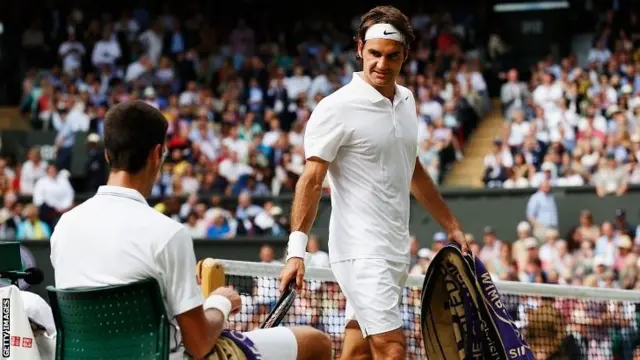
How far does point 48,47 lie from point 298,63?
537cm

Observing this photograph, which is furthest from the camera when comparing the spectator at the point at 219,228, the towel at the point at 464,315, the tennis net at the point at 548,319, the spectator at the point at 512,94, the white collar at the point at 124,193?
the spectator at the point at 512,94

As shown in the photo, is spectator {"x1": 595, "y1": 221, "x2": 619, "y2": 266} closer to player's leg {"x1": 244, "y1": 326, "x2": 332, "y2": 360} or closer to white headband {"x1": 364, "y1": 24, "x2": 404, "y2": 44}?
white headband {"x1": 364, "y1": 24, "x2": 404, "y2": 44}

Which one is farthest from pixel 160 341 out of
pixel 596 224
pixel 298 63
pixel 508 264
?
pixel 298 63

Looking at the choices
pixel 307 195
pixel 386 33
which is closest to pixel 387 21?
pixel 386 33

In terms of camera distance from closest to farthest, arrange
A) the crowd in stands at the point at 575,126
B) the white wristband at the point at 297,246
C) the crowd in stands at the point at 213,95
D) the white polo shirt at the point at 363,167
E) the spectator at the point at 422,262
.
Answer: the white wristband at the point at 297,246 → the white polo shirt at the point at 363,167 → the spectator at the point at 422,262 → the crowd in stands at the point at 575,126 → the crowd in stands at the point at 213,95

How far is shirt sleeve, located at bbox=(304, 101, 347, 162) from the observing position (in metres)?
5.77

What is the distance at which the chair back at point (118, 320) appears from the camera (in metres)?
4.40

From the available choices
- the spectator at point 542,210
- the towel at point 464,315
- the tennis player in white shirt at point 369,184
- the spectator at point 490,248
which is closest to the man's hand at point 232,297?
the tennis player in white shirt at point 369,184

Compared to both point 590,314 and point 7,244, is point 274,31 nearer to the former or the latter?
point 590,314

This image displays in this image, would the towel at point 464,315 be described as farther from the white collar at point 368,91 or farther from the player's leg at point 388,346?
the white collar at point 368,91

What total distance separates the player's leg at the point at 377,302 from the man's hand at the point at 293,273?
347 mm

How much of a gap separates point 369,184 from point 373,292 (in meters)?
0.50

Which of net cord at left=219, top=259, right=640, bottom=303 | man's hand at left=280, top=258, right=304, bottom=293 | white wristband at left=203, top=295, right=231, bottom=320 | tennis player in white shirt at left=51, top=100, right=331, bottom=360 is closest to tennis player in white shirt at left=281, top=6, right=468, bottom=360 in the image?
man's hand at left=280, top=258, right=304, bottom=293

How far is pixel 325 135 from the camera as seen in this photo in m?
5.79
